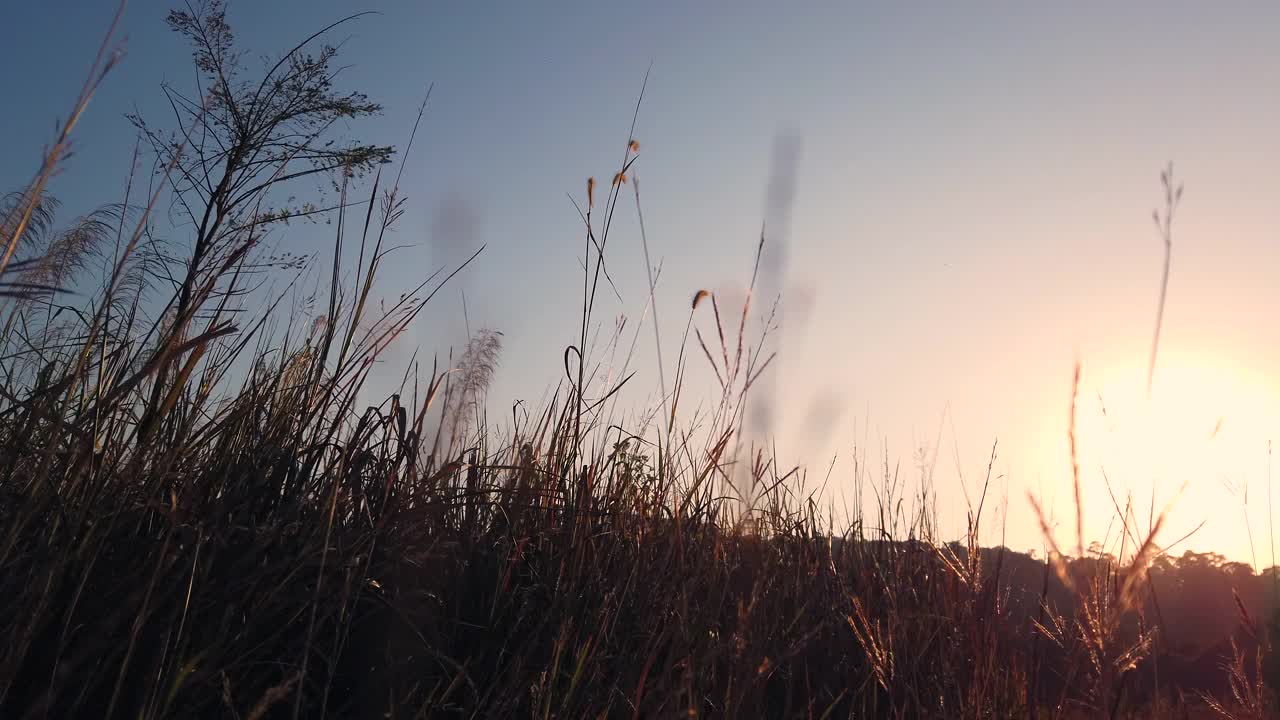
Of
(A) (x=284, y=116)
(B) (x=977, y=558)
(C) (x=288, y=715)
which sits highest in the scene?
(A) (x=284, y=116)

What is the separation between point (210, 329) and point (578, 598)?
88 centimetres

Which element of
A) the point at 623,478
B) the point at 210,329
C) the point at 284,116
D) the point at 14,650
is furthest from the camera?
the point at 284,116

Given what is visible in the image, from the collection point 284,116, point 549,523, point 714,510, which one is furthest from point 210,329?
point 284,116

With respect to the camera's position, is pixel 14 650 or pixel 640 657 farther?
pixel 640 657

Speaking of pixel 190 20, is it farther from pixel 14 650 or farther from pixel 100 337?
pixel 14 650

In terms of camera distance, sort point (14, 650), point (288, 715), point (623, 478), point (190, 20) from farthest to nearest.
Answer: point (190, 20) < point (623, 478) < point (288, 715) < point (14, 650)

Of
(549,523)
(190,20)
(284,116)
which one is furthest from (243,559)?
(190,20)

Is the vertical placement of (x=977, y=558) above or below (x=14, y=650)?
above

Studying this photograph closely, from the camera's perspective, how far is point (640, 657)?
1.56 meters

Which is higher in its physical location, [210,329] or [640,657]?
[210,329]

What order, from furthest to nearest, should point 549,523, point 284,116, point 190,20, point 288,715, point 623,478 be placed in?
1. point 190,20
2. point 284,116
3. point 623,478
4. point 549,523
5. point 288,715

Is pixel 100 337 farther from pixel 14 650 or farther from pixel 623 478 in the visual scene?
pixel 623 478

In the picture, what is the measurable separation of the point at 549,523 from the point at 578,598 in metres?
0.31

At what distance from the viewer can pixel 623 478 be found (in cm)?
214
